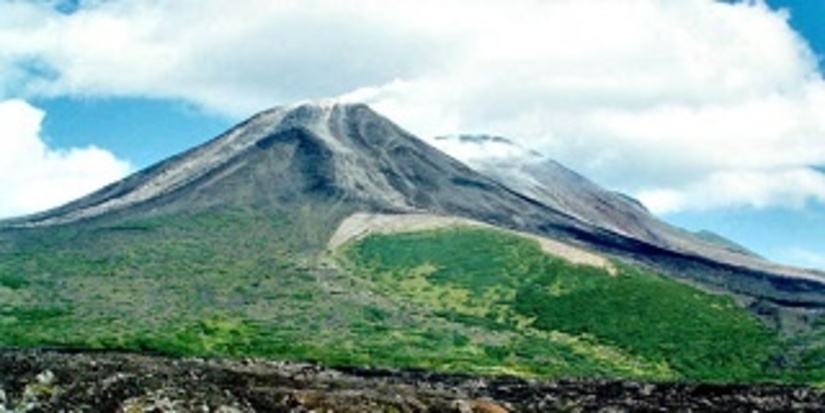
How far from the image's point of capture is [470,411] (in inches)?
2527

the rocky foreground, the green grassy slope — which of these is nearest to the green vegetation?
the green grassy slope

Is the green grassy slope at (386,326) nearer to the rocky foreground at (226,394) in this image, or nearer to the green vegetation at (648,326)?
the green vegetation at (648,326)

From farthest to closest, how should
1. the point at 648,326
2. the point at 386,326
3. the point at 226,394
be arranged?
the point at 648,326 < the point at 386,326 < the point at 226,394

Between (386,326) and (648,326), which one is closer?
(386,326)

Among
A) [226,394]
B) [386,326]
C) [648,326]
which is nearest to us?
[226,394]

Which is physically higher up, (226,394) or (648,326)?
(648,326)

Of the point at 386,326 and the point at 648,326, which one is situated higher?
the point at 648,326

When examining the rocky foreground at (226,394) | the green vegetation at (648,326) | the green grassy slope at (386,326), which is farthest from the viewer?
the green vegetation at (648,326)

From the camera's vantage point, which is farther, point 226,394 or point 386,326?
point 386,326

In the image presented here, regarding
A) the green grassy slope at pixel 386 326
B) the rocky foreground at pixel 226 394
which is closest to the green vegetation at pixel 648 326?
the green grassy slope at pixel 386 326

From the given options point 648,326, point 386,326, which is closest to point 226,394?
point 386,326

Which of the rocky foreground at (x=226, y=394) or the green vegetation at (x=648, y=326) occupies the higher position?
the green vegetation at (x=648, y=326)

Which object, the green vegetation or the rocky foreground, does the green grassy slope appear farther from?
the rocky foreground

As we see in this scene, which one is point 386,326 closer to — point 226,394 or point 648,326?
point 648,326
